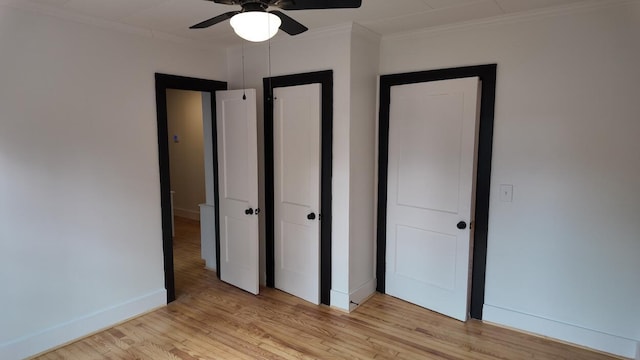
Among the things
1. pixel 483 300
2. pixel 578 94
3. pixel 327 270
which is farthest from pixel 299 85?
pixel 483 300

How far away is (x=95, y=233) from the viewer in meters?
3.00

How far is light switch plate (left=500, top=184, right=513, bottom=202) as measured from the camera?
2996 mm

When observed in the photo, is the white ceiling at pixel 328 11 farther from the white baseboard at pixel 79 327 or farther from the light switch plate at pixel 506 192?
the white baseboard at pixel 79 327

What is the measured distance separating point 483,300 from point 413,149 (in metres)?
1.41

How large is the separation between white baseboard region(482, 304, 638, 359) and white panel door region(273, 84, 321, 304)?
155cm

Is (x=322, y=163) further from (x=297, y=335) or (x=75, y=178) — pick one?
(x=75, y=178)

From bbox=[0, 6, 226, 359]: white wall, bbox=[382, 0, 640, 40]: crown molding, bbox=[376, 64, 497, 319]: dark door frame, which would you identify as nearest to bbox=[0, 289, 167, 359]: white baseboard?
bbox=[0, 6, 226, 359]: white wall

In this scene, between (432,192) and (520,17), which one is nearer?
(520,17)

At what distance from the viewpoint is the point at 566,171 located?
2768mm

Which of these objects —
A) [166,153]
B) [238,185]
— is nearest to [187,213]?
[238,185]

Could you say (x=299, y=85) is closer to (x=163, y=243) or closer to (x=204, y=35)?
(x=204, y=35)

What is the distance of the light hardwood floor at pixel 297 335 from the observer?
274cm

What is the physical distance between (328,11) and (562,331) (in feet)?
9.74

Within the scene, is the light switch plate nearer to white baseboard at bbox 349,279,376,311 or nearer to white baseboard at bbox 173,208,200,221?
white baseboard at bbox 349,279,376,311
